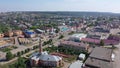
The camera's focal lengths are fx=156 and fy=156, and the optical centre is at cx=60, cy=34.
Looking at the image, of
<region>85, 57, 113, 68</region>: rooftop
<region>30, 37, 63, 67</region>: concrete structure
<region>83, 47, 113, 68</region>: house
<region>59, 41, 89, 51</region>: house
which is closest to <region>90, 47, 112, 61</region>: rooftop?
<region>83, 47, 113, 68</region>: house

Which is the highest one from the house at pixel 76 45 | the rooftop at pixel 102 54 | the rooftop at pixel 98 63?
the rooftop at pixel 102 54

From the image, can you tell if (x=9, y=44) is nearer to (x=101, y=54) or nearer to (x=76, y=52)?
(x=76, y=52)

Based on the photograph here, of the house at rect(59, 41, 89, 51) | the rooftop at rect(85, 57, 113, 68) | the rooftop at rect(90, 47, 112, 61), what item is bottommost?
the house at rect(59, 41, 89, 51)

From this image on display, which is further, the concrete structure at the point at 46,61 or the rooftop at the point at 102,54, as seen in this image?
the rooftop at the point at 102,54

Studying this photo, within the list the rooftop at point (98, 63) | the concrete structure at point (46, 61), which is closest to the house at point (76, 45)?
the rooftop at point (98, 63)

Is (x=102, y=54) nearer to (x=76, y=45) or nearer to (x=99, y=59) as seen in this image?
(x=99, y=59)

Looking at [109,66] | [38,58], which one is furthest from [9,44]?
[109,66]

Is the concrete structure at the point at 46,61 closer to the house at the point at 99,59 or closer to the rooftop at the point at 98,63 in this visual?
the house at the point at 99,59

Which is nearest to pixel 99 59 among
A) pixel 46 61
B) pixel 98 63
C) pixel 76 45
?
pixel 98 63

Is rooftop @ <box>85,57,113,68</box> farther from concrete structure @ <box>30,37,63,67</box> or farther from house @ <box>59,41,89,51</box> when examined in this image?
house @ <box>59,41,89,51</box>
